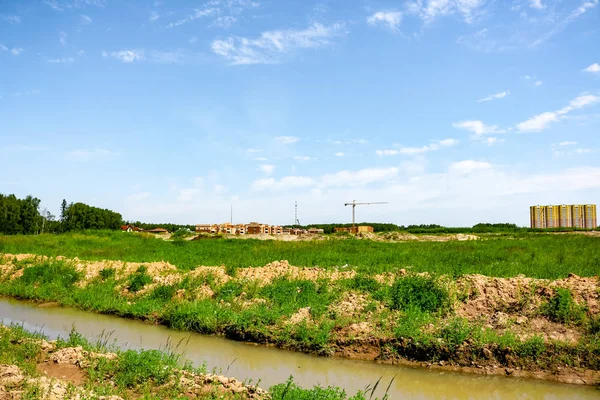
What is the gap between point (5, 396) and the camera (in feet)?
17.2

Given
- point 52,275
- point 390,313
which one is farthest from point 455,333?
point 52,275

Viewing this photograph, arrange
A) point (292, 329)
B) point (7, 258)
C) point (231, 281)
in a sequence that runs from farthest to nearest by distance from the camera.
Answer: point (7, 258)
point (231, 281)
point (292, 329)

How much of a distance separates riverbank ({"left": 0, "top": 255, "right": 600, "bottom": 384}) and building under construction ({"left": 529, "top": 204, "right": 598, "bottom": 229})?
6162cm

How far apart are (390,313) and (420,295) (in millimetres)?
831

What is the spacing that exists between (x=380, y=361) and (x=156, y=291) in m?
6.69

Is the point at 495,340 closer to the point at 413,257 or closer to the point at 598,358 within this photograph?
the point at 598,358

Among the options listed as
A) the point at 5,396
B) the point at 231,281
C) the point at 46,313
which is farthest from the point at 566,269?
the point at 46,313

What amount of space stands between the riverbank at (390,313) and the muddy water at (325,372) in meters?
0.28

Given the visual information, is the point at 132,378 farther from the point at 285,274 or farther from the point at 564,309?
the point at 564,309

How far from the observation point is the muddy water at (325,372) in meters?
6.67

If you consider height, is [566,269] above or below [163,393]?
above

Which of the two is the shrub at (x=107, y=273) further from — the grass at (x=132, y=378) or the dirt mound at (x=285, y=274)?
the grass at (x=132, y=378)

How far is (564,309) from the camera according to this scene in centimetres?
855

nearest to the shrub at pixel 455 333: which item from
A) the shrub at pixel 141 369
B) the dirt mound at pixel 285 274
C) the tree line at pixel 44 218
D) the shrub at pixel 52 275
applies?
the dirt mound at pixel 285 274
